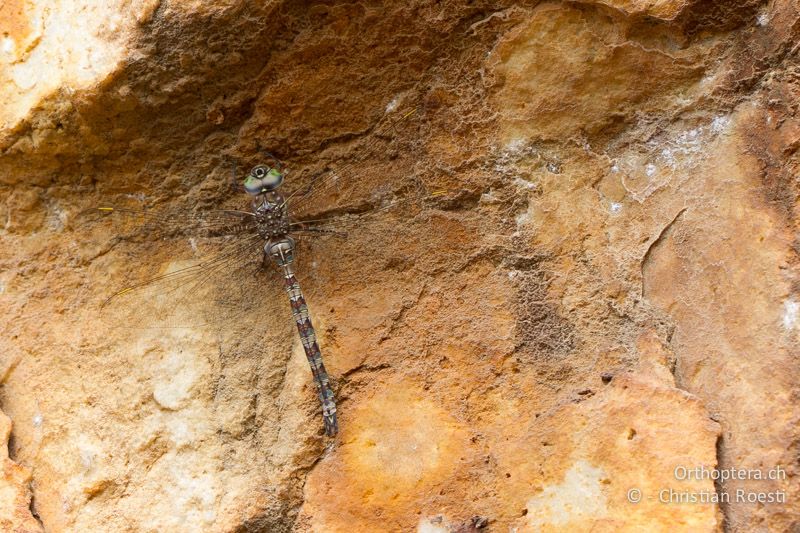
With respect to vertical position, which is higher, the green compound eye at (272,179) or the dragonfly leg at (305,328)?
the green compound eye at (272,179)

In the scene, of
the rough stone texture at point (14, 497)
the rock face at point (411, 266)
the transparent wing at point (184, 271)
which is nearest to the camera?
the rock face at point (411, 266)

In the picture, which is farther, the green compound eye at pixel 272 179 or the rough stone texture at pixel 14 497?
the green compound eye at pixel 272 179

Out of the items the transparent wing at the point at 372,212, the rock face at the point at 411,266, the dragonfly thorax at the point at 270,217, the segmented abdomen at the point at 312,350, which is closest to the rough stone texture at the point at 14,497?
the rock face at the point at 411,266

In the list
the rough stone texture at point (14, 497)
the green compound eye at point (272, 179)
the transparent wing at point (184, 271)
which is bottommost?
the rough stone texture at point (14, 497)

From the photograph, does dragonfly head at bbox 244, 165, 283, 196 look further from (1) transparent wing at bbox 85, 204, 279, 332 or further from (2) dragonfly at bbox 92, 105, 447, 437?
(1) transparent wing at bbox 85, 204, 279, 332

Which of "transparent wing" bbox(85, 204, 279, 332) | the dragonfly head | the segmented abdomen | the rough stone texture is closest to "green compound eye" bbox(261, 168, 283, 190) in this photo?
the dragonfly head

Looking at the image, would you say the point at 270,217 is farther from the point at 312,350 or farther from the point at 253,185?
the point at 312,350

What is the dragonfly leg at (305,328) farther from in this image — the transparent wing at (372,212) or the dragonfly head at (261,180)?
the dragonfly head at (261,180)

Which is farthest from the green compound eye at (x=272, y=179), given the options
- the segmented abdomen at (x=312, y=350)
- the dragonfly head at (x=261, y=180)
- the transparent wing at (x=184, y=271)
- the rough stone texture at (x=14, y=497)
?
the rough stone texture at (x=14, y=497)

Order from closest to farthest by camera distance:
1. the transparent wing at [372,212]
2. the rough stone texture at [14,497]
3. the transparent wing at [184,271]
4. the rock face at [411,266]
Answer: the rock face at [411,266], the rough stone texture at [14,497], the transparent wing at [372,212], the transparent wing at [184,271]
